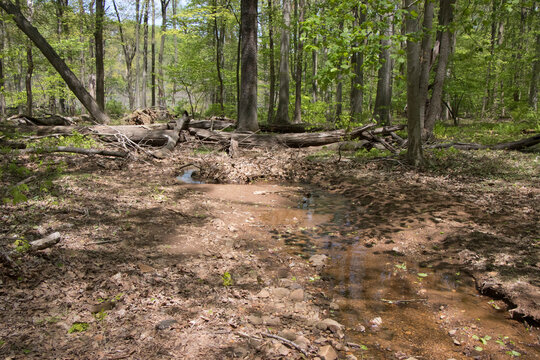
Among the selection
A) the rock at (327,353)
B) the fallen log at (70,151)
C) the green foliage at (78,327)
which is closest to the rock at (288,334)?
the rock at (327,353)

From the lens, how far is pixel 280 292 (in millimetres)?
3166

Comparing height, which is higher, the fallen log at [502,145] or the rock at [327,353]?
the fallen log at [502,145]

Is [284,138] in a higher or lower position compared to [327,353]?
higher

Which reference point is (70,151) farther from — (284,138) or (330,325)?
(330,325)

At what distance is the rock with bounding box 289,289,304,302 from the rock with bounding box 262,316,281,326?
43 cm

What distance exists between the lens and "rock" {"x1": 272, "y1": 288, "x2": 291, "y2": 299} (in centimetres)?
310

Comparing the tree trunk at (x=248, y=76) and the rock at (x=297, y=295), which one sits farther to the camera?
the tree trunk at (x=248, y=76)

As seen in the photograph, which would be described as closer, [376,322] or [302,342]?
[302,342]

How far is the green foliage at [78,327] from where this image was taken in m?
2.23

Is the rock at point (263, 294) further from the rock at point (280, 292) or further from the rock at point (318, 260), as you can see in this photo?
the rock at point (318, 260)

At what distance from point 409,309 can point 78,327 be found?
280 cm

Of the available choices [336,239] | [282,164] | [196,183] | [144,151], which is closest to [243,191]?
[196,183]

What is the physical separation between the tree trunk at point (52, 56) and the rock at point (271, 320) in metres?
12.3

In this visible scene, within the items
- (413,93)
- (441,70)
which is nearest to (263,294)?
(413,93)
